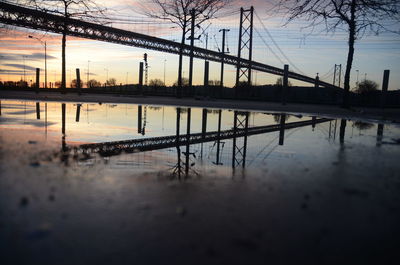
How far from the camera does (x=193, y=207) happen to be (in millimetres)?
1946

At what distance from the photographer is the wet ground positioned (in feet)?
4.50

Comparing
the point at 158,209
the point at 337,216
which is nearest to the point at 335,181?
the point at 337,216

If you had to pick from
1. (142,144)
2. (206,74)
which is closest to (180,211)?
(142,144)

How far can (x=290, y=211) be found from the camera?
6.29 feet

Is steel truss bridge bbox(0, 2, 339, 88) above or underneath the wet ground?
above

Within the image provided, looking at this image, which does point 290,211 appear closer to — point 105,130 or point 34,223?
point 34,223

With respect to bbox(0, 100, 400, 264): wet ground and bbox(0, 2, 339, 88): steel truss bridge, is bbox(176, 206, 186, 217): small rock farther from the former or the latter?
bbox(0, 2, 339, 88): steel truss bridge

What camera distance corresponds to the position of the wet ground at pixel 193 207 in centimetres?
137

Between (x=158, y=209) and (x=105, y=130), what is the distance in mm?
4225

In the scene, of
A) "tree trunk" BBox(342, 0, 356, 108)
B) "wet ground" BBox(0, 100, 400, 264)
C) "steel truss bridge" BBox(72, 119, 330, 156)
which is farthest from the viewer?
"tree trunk" BBox(342, 0, 356, 108)

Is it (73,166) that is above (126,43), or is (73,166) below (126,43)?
below

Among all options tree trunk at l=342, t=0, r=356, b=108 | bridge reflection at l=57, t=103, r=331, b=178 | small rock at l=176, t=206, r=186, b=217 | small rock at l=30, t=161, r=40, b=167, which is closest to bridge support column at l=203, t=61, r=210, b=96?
tree trunk at l=342, t=0, r=356, b=108

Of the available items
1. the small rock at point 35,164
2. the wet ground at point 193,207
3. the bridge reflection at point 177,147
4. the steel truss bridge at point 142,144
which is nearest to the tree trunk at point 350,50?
the bridge reflection at point 177,147

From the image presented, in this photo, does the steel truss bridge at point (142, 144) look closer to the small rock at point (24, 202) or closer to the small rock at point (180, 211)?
the small rock at point (24, 202)
